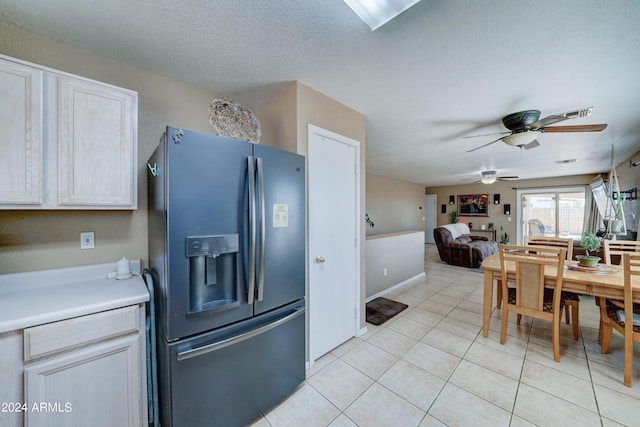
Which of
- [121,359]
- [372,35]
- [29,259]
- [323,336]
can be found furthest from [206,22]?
[323,336]

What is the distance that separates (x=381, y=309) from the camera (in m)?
3.22

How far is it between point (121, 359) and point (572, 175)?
9.95 m

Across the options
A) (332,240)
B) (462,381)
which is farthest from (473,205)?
(332,240)

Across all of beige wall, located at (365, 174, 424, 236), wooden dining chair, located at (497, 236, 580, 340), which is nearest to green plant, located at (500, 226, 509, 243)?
beige wall, located at (365, 174, 424, 236)

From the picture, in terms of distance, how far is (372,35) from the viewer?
1.40 metres

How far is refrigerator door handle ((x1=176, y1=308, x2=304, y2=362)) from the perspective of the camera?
1.16 metres

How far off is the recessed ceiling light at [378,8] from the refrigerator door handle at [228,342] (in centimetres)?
185

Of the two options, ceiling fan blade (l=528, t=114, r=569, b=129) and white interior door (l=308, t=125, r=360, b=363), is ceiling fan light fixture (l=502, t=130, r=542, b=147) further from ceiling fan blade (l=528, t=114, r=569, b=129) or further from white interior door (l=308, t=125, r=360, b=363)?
white interior door (l=308, t=125, r=360, b=363)

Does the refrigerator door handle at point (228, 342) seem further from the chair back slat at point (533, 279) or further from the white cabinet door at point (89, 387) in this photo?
the chair back slat at point (533, 279)

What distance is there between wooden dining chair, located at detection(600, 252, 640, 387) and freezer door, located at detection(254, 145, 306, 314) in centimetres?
247

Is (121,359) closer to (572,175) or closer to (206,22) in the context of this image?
(206,22)

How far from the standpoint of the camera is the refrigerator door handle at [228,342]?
1159mm

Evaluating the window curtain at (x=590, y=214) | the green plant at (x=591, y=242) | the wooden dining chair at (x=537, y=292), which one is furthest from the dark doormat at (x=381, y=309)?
the window curtain at (x=590, y=214)

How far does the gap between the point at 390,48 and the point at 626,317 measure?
9.13 feet
